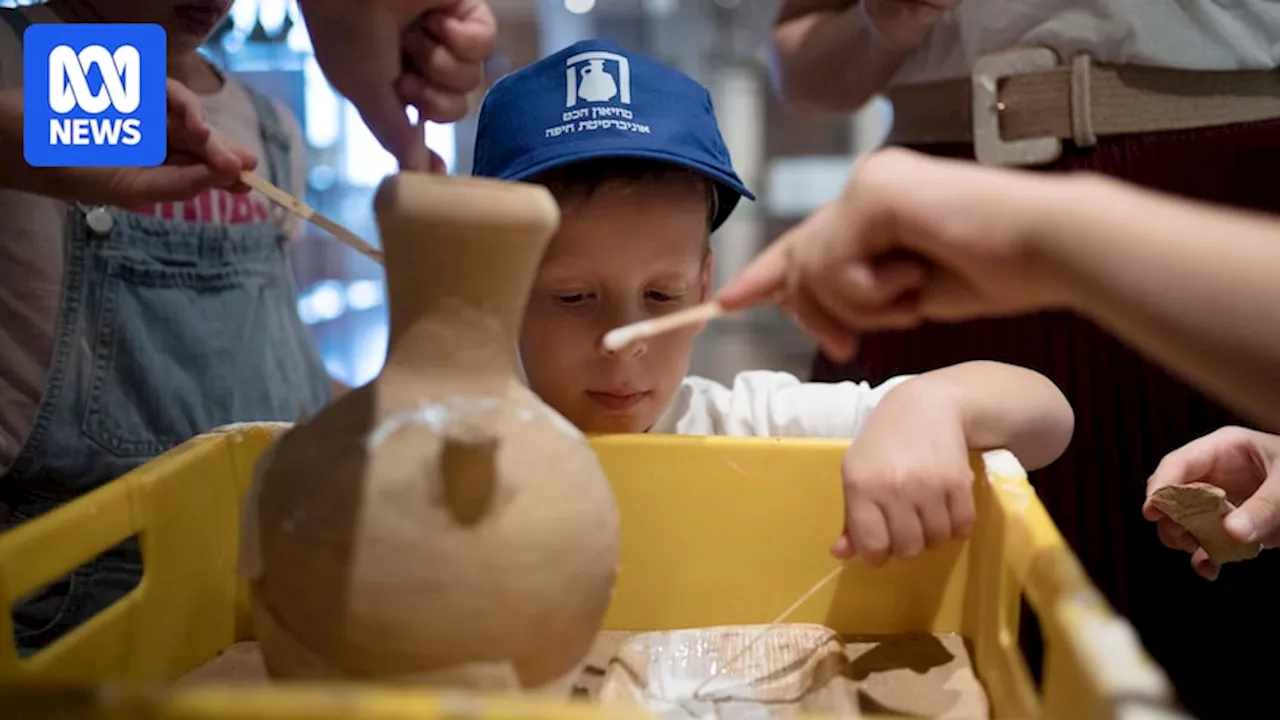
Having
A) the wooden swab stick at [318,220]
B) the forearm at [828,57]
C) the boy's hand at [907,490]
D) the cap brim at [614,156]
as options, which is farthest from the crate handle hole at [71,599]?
the forearm at [828,57]

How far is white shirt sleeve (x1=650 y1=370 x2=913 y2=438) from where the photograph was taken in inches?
37.7

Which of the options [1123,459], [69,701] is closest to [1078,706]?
[69,701]

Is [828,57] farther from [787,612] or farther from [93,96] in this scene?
[93,96]

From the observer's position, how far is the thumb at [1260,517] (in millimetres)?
740

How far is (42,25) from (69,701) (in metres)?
0.82

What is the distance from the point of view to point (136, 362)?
1143mm

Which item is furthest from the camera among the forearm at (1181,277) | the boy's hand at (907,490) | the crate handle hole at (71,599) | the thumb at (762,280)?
the crate handle hole at (71,599)

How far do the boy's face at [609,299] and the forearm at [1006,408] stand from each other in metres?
0.24

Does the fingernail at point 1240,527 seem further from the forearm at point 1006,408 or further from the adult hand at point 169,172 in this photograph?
the adult hand at point 169,172

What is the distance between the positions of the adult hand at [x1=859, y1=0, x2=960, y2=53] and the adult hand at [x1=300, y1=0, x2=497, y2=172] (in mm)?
373

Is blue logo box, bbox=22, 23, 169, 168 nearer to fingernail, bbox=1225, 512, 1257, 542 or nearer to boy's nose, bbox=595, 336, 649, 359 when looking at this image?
boy's nose, bbox=595, 336, 649, 359

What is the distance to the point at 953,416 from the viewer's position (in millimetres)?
744

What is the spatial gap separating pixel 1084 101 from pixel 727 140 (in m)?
1.87

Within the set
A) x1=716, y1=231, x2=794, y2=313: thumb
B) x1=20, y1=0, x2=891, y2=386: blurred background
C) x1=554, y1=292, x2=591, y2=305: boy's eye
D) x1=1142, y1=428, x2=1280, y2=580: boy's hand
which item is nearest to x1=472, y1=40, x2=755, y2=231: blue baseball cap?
x1=554, y1=292, x2=591, y2=305: boy's eye
